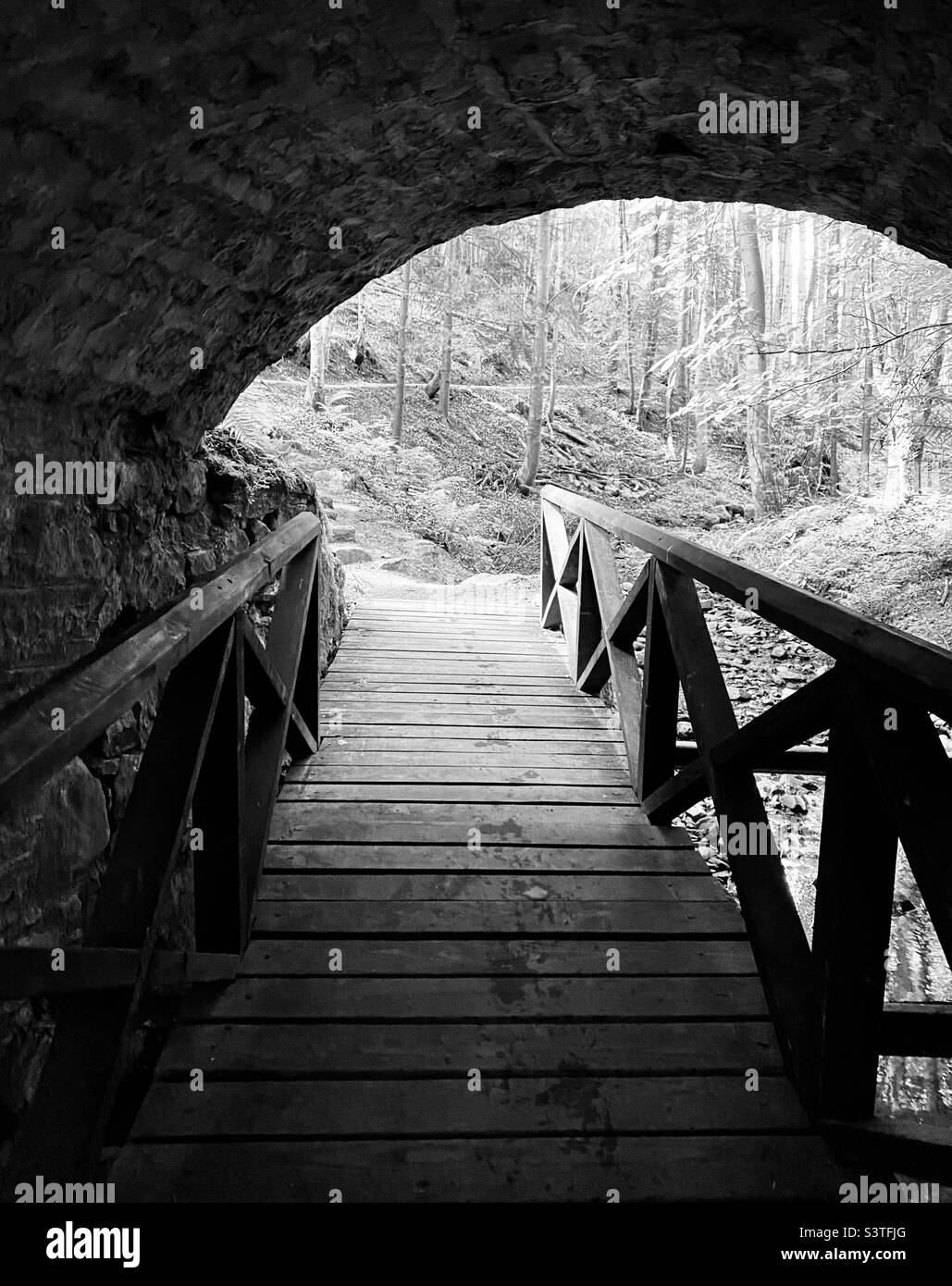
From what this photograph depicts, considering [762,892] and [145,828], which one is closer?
[145,828]

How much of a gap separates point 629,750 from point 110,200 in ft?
8.51

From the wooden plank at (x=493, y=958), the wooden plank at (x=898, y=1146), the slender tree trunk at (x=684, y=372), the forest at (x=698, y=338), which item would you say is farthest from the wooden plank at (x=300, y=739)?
the slender tree trunk at (x=684, y=372)

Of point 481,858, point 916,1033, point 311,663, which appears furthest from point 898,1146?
point 311,663

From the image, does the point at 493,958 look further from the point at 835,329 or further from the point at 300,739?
the point at 835,329

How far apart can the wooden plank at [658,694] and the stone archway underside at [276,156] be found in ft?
4.46

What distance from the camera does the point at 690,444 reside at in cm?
1659

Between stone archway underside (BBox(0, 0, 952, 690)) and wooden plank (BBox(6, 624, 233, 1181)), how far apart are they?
1.34 feet

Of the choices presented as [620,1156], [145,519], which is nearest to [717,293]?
[145,519]

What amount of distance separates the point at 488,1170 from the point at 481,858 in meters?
1.18

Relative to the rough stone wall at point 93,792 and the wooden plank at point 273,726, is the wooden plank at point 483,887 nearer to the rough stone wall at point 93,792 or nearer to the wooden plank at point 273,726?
the wooden plank at point 273,726

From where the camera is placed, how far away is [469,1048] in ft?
6.15

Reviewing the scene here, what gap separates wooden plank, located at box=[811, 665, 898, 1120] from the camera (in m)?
1.50

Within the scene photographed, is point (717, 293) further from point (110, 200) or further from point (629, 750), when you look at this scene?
point (110, 200)

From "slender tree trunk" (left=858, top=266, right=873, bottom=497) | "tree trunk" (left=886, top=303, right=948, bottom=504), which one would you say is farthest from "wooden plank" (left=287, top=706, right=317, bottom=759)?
"slender tree trunk" (left=858, top=266, right=873, bottom=497)
